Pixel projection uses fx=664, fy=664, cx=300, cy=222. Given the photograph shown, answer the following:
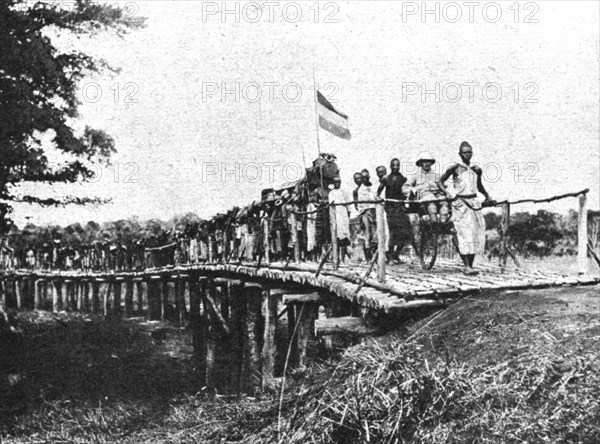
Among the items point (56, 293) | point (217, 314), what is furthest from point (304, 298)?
point (56, 293)

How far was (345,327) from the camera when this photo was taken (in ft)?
21.6

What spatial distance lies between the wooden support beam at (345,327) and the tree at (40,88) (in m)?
8.44

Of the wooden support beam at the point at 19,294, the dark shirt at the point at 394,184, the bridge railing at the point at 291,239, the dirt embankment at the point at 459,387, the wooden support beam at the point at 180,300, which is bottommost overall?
the wooden support beam at the point at 19,294

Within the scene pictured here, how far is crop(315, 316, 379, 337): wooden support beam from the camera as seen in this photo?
6.50m

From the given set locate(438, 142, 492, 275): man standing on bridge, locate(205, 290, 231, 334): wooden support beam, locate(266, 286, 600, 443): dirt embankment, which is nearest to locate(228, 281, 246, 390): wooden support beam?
locate(205, 290, 231, 334): wooden support beam

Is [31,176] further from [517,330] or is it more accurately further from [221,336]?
[517,330]

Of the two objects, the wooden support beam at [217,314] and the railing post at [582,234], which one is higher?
the railing post at [582,234]

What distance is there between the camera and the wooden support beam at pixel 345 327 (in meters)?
6.50

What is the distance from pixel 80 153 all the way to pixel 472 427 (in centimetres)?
1296

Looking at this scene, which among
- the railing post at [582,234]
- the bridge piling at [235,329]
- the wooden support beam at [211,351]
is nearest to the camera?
the railing post at [582,234]

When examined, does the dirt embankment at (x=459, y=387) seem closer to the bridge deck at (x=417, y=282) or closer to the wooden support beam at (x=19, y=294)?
the bridge deck at (x=417, y=282)

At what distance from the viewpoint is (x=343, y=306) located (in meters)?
8.66

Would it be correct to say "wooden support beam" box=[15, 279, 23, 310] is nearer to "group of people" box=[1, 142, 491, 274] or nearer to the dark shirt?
"group of people" box=[1, 142, 491, 274]

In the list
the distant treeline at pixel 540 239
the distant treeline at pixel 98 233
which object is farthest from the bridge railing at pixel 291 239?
the distant treeline at pixel 540 239
